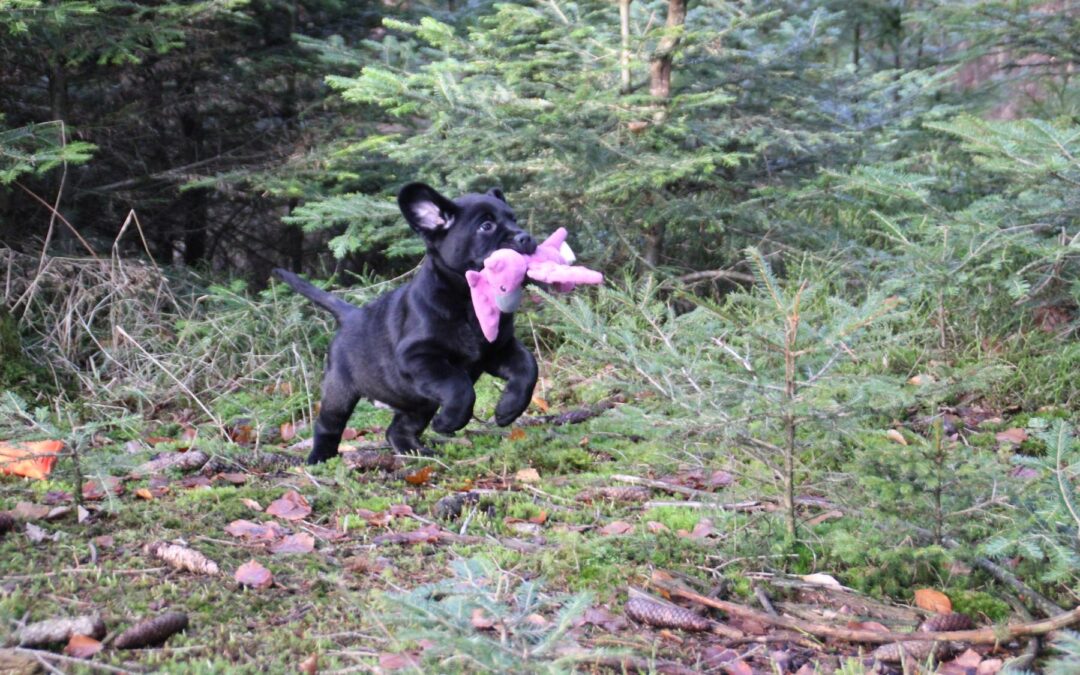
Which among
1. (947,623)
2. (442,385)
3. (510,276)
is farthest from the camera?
(442,385)

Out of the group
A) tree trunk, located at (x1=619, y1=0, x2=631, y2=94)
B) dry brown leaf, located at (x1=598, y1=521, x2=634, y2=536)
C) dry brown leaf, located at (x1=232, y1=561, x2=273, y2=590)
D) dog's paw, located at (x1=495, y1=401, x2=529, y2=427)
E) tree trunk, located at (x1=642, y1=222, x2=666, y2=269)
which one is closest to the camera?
dry brown leaf, located at (x1=232, y1=561, x2=273, y2=590)

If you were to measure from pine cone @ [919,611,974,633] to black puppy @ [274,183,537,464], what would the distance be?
1.97 m

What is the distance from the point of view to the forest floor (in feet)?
7.98

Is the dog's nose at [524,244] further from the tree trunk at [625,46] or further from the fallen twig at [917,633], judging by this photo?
the tree trunk at [625,46]

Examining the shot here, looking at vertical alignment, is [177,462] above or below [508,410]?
below

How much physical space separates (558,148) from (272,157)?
2534 millimetres

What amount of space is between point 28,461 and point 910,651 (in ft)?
11.2

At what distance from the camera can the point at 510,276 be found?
394cm

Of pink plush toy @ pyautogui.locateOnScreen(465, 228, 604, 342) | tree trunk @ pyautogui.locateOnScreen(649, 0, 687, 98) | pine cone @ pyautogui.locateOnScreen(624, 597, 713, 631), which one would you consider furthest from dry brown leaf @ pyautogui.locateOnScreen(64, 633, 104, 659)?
tree trunk @ pyautogui.locateOnScreen(649, 0, 687, 98)

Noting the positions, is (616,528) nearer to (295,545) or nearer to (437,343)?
(295,545)

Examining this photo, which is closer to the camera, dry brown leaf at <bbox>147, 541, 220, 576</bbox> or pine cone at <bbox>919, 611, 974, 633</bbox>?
pine cone at <bbox>919, 611, 974, 633</bbox>

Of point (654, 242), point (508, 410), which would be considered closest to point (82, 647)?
point (508, 410)

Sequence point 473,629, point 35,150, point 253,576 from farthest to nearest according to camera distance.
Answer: point 35,150, point 253,576, point 473,629

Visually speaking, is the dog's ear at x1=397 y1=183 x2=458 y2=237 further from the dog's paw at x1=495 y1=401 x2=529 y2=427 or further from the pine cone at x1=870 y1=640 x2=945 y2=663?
the pine cone at x1=870 y1=640 x2=945 y2=663
